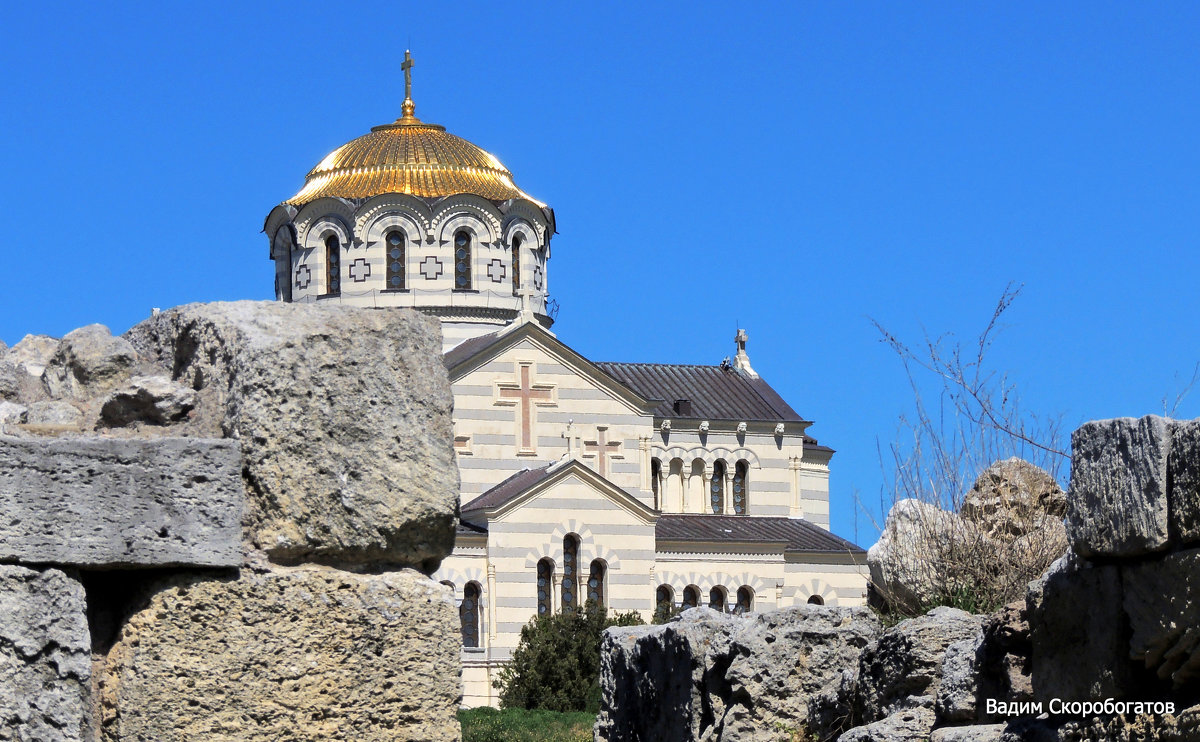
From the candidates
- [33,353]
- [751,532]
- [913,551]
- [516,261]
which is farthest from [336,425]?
[516,261]

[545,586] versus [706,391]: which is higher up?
[706,391]

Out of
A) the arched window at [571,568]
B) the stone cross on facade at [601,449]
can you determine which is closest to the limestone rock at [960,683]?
the arched window at [571,568]

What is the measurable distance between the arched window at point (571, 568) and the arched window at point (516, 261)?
7713 mm

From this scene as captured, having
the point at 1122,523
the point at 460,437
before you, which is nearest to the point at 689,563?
the point at 460,437

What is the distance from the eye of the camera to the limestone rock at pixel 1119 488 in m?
3.66

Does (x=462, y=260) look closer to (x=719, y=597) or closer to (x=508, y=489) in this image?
(x=508, y=489)

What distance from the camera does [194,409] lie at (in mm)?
3322

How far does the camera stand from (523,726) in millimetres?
18422

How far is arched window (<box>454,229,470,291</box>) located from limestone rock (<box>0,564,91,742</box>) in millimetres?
35664

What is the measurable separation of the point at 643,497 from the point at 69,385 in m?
33.3

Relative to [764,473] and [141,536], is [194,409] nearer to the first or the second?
[141,536]

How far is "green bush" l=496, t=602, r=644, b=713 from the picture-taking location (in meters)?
28.7

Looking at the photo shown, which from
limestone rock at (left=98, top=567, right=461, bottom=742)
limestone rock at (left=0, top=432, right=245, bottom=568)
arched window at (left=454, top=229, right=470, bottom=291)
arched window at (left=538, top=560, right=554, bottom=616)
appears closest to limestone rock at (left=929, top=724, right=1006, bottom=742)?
limestone rock at (left=98, top=567, right=461, bottom=742)

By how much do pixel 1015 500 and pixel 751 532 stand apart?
27.7 metres
